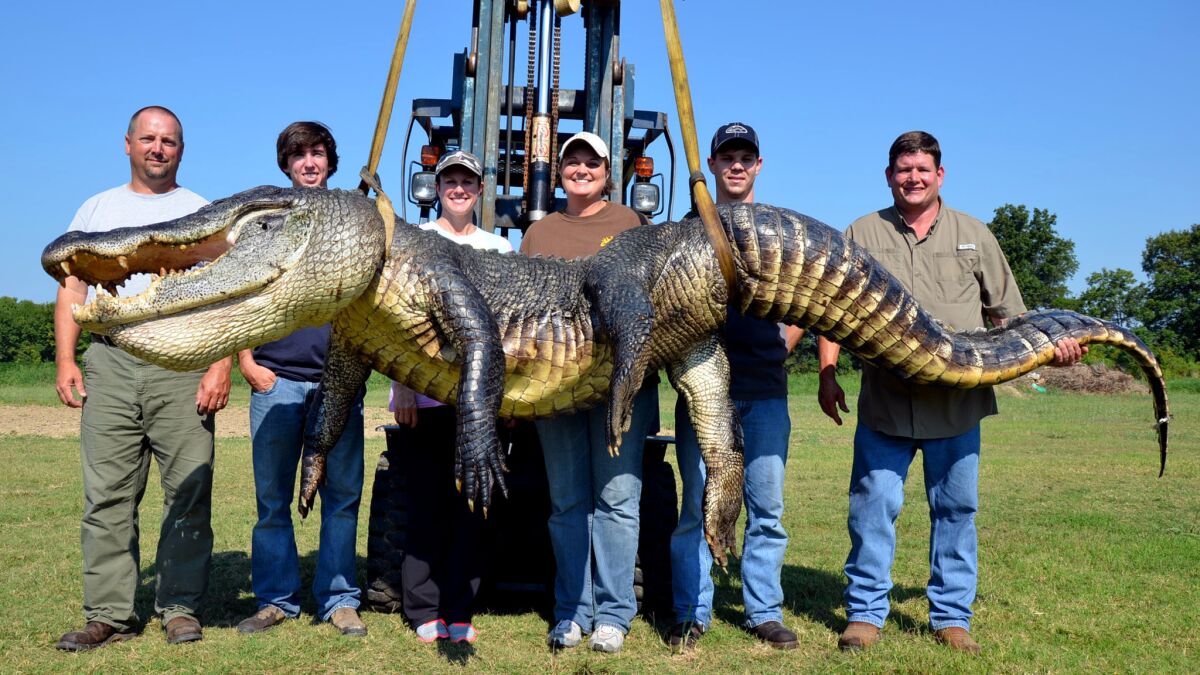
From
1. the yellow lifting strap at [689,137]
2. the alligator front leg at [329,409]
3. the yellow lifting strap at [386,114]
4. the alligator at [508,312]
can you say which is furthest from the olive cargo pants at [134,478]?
the yellow lifting strap at [689,137]

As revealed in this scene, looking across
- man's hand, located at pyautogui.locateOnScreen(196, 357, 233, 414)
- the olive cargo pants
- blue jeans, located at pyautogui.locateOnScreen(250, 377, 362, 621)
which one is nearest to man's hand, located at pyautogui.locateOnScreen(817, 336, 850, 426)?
blue jeans, located at pyautogui.locateOnScreen(250, 377, 362, 621)

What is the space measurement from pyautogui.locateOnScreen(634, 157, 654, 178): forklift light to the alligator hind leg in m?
3.45

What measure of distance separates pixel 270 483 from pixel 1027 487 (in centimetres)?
780

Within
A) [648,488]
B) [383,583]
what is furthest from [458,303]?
[383,583]

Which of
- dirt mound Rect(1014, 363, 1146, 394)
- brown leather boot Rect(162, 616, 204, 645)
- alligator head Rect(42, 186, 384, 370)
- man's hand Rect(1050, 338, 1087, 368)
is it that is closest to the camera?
alligator head Rect(42, 186, 384, 370)

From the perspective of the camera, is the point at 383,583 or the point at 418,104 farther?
the point at 418,104

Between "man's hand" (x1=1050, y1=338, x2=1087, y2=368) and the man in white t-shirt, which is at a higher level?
"man's hand" (x1=1050, y1=338, x2=1087, y2=368)

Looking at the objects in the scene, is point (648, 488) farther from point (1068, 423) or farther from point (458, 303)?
point (1068, 423)

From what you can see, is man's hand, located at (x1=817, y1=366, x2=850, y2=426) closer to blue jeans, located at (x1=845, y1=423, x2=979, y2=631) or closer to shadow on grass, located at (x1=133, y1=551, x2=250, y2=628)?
blue jeans, located at (x1=845, y1=423, x2=979, y2=631)

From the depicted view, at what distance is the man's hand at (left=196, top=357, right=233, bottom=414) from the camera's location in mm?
4387

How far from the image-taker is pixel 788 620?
4.84 m

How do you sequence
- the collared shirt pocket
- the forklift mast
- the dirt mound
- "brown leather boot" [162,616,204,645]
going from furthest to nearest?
the dirt mound < the forklift mast < the collared shirt pocket < "brown leather boot" [162,616,204,645]

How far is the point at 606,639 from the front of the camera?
166 inches

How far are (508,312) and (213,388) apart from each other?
5.49ft
